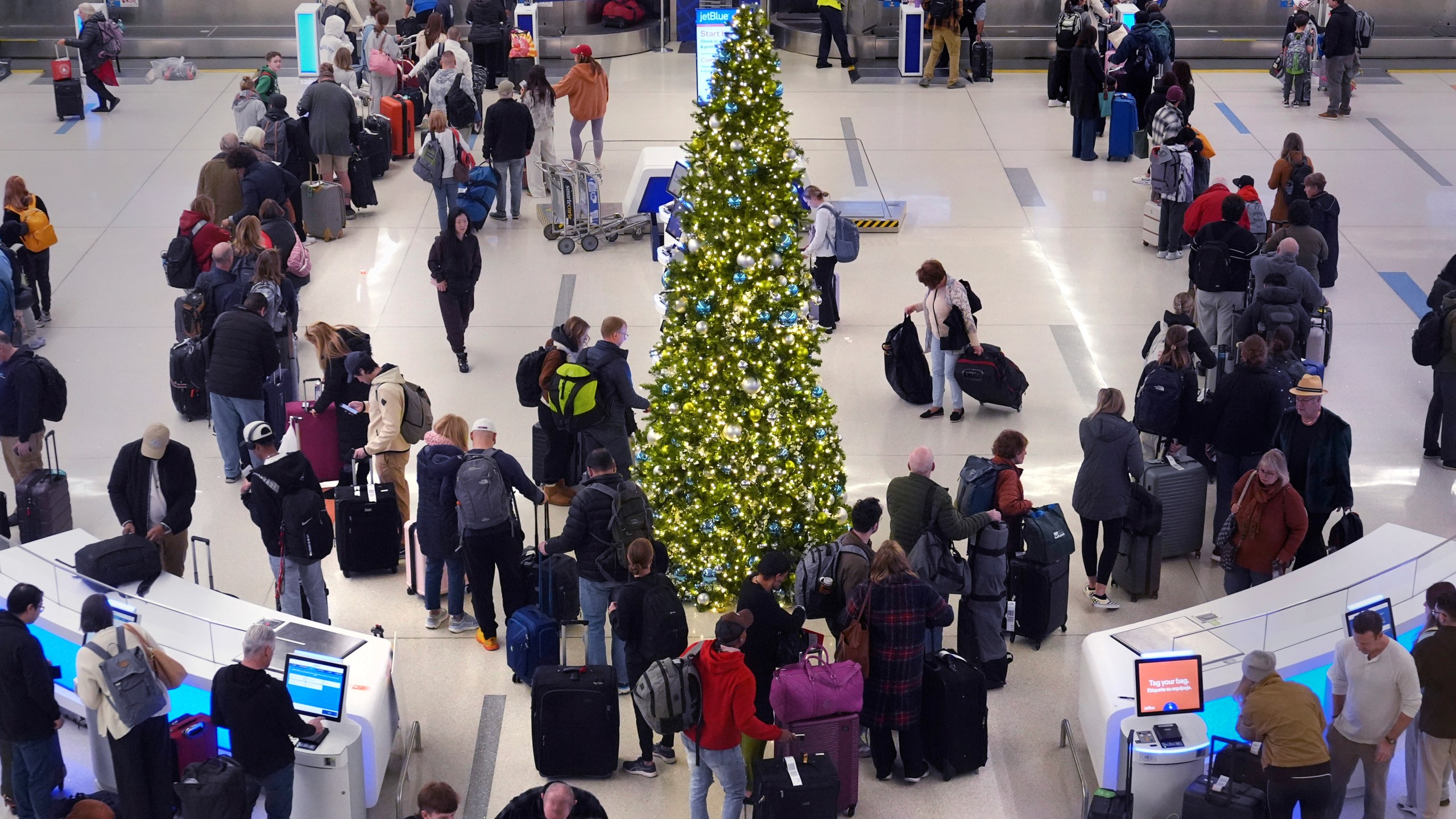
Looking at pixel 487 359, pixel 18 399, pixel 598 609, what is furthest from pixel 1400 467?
pixel 18 399

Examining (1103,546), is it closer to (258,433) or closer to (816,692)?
(816,692)

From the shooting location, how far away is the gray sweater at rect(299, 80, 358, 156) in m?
16.1

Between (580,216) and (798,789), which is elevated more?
→ (580,216)

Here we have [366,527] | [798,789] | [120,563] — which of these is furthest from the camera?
[366,527]

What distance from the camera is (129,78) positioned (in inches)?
895

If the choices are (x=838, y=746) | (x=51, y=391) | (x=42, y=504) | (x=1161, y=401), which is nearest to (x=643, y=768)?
(x=838, y=746)

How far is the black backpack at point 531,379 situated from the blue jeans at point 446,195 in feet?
15.6

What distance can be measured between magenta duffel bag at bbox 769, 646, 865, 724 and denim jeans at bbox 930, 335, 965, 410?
455 cm

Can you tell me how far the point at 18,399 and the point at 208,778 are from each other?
13.1 feet

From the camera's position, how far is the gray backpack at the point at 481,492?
29.1 feet

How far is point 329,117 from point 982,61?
9.83 m

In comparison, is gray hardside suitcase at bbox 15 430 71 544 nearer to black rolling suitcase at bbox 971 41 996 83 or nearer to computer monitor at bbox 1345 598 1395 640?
computer monitor at bbox 1345 598 1395 640

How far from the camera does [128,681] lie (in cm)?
728

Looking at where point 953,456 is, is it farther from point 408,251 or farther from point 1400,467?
point 408,251
